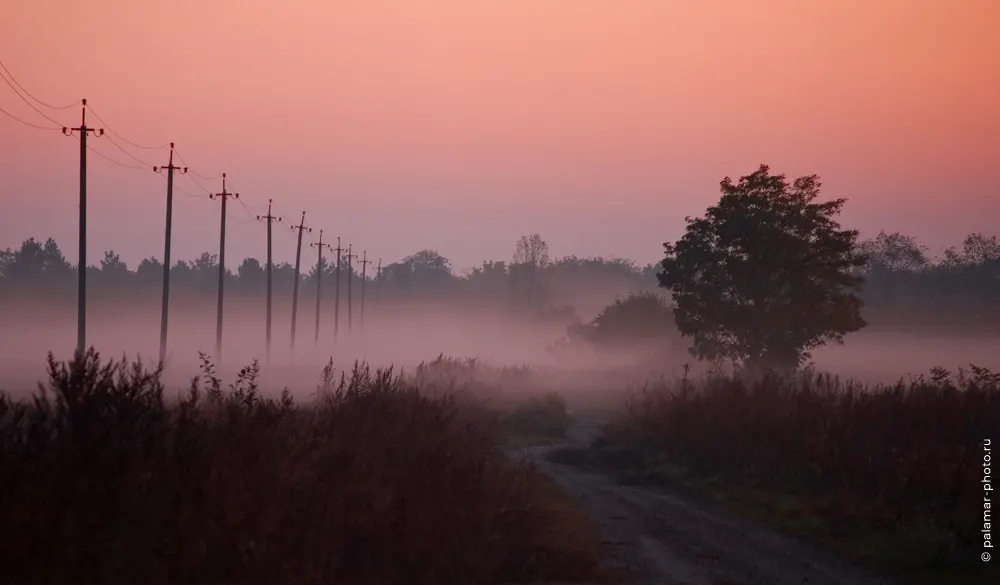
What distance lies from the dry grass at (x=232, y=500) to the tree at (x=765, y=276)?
35.5 metres

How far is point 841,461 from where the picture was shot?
18938 millimetres

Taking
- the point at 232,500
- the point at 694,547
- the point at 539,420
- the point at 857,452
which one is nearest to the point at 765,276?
the point at 539,420

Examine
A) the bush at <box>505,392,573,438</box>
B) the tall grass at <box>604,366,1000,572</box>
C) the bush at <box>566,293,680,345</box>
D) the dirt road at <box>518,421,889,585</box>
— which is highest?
the bush at <box>566,293,680,345</box>

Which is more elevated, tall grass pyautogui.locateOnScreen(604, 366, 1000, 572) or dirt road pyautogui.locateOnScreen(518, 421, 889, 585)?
tall grass pyautogui.locateOnScreen(604, 366, 1000, 572)

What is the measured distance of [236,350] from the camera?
9744cm

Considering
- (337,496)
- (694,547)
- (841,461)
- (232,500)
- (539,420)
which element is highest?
(232,500)

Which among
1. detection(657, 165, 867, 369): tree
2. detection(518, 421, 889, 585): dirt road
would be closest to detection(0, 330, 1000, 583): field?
detection(518, 421, 889, 585): dirt road

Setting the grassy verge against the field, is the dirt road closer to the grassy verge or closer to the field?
the field

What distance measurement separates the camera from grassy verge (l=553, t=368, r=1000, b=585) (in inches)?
566

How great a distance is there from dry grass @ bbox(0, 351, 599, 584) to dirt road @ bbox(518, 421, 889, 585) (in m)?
1.06

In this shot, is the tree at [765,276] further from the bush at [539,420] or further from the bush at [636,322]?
the bush at [636,322]

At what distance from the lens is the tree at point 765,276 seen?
4666 cm

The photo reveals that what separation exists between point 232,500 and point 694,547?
6885 millimetres

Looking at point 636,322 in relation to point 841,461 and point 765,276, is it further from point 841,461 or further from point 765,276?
point 841,461
